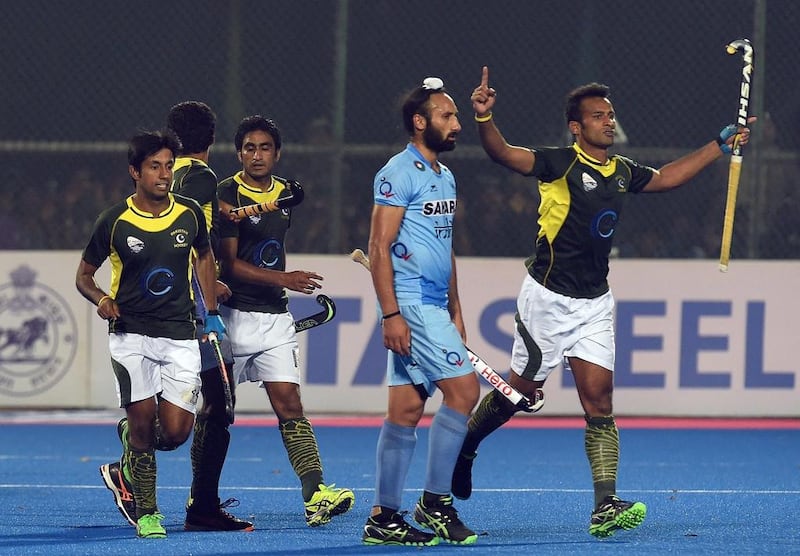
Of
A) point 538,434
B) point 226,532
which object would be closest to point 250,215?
point 226,532

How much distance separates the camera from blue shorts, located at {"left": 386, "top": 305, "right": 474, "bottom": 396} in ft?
24.4

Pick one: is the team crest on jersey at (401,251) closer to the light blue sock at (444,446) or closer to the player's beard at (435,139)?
the player's beard at (435,139)

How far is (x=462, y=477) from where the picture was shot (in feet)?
28.1

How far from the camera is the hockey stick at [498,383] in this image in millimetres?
7655

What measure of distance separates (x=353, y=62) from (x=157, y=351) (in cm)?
719

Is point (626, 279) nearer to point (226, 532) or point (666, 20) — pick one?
point (666, 20)

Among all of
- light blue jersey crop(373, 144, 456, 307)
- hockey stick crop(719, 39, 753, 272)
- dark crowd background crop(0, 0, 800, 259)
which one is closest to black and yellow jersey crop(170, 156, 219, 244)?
light blue jersey crop(373, 144, 456, 307)

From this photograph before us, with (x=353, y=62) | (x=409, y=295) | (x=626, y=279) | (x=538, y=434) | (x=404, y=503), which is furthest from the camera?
(x=353, y=62)

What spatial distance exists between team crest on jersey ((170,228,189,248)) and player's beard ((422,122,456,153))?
47.1 inches

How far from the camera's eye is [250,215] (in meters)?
8.42

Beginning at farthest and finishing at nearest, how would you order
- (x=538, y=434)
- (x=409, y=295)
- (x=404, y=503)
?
(x=538, y=434) < (x=404, y=503) < (x=409, y=295)

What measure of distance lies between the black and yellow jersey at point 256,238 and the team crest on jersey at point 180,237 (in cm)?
58

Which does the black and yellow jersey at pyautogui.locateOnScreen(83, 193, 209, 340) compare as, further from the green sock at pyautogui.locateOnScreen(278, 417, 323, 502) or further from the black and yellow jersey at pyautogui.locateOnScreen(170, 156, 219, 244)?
the green sock at pyautogui.locateOnScreen(278, 417, 323, 502)

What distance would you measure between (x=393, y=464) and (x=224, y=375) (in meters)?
1.04
